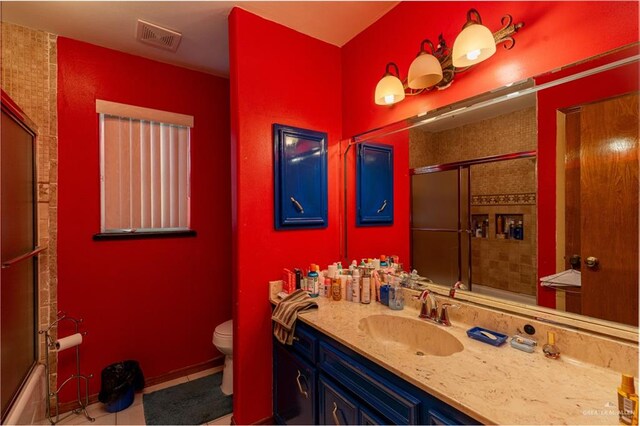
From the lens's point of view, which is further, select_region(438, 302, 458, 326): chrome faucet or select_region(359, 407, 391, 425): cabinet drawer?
select_region(438, 302, 458, 326): chrome faucet

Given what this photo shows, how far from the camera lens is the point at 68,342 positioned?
1908mm

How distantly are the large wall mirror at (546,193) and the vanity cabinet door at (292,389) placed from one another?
90cm

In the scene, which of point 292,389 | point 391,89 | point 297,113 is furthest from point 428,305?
point 297,113

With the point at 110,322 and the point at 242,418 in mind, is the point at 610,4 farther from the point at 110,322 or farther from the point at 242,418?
the point at 110,322

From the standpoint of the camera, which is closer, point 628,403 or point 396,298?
point 628,403

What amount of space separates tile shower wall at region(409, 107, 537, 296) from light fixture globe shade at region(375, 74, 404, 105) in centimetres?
39

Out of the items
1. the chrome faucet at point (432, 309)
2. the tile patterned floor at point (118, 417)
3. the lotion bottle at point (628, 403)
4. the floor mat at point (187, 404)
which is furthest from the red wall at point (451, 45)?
the tile patterned floor at point (118, 417)

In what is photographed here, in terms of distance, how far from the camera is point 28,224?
1.81 meters

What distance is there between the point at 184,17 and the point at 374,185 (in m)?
1.66

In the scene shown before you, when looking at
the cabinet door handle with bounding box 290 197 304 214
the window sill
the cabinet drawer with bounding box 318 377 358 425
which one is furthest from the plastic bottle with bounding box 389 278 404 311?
the window sill

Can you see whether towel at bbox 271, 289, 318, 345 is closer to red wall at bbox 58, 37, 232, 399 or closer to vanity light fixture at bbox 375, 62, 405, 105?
red wall at bbox 58, 37, 232, 399

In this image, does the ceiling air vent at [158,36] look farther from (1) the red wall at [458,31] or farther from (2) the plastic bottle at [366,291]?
(2) the plastic bottle at [366,291]

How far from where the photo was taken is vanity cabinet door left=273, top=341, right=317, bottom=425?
4.87ft

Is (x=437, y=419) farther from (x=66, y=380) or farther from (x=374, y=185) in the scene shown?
(x=66, y=380)
